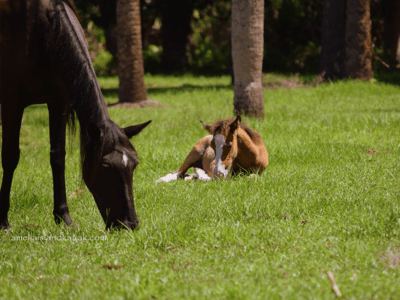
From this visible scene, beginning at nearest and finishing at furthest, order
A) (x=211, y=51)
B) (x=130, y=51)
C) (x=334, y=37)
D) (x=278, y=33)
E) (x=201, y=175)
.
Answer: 1. (x=201, y=175)
2. (x=130, y=51)
3. (x=334, y=37)
4. (x=278, y=33)
5. (x=211, y=51)

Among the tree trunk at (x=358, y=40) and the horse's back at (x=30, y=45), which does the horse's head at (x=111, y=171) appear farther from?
the tree trunk at (x=358, y=40)

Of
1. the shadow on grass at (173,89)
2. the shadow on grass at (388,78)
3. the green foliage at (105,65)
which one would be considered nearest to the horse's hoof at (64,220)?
the shadow on grass at (173,89)

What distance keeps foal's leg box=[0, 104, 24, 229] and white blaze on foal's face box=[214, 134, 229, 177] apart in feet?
7.83

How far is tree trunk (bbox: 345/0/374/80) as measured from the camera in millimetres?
14539

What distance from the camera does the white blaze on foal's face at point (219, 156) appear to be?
5.51 meters

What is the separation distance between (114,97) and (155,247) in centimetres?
1328

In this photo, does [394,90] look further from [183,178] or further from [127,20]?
[183,178]

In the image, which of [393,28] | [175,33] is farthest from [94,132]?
[393,28]

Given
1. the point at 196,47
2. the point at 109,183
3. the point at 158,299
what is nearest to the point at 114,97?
the point at 109,183

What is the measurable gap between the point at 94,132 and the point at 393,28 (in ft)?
70.8

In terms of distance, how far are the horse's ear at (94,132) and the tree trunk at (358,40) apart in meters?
13.2

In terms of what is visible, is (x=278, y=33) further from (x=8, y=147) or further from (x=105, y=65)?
(x=8, y=147)

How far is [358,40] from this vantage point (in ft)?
48.5

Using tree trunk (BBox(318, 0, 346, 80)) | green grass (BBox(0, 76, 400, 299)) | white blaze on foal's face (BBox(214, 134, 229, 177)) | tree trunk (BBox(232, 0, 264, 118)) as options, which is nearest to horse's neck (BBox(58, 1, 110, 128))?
green grass (BBox(0, 76, 400, 299))
